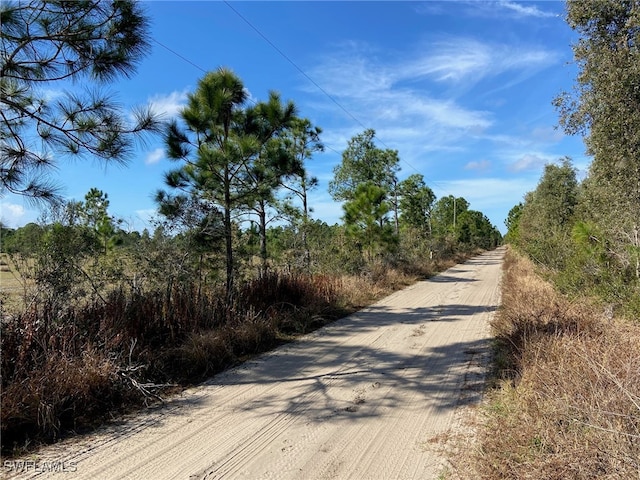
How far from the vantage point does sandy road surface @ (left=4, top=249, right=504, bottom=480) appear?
118 inches

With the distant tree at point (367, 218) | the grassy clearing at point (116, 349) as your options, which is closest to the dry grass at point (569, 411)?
the grassy clearing at point (116, 349)

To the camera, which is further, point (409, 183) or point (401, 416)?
point (409, 183)

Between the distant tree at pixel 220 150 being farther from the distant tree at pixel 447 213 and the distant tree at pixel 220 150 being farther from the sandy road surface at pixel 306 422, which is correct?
the distant tree at pixel 447 213

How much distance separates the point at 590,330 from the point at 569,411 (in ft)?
7.40

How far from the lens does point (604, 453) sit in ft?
7.41

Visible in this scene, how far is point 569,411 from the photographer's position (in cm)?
281

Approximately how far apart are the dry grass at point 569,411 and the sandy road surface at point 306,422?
494mm

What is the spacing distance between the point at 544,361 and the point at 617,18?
6408 mm

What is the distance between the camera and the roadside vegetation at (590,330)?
246cm

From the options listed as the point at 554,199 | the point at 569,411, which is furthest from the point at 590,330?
the point at 554,199

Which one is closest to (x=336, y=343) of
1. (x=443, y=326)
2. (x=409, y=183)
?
(x=443, y=326)

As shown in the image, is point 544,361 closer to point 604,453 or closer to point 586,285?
point 604,453

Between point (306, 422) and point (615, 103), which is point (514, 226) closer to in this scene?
point (615, 103)

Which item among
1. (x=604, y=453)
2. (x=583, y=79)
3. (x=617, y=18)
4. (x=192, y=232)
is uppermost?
(x=617, y=18)
